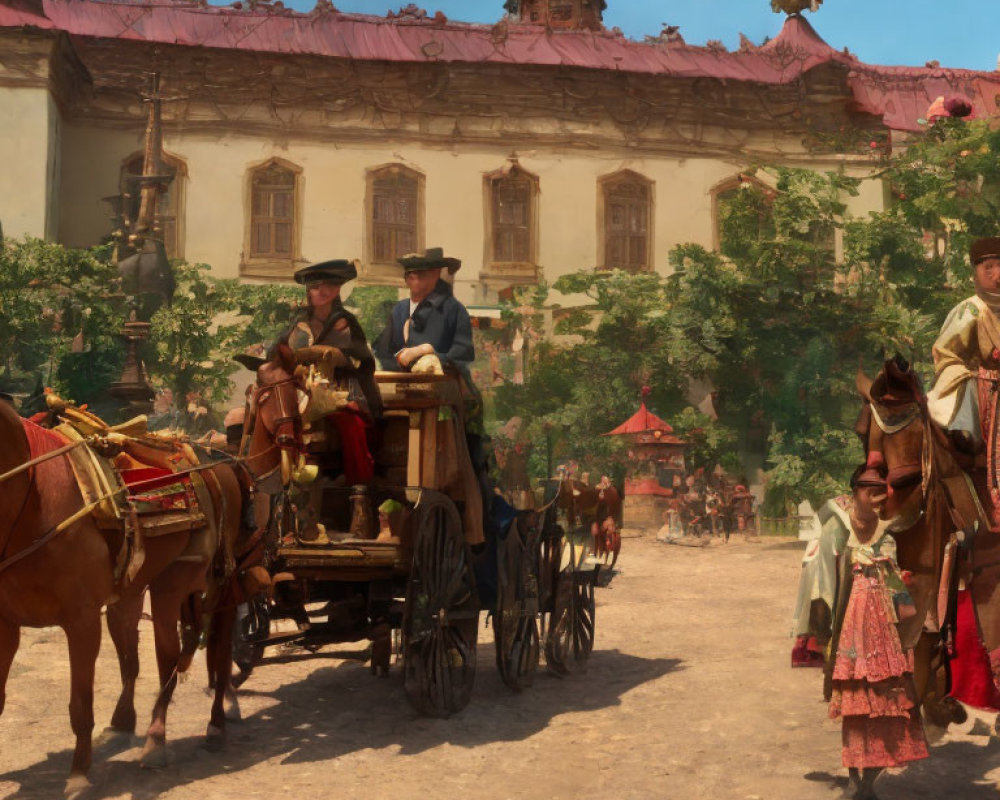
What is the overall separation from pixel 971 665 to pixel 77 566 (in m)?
4.45

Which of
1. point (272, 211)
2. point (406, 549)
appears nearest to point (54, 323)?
point (272, 211)

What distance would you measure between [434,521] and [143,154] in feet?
70.8

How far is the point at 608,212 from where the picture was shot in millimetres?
29625

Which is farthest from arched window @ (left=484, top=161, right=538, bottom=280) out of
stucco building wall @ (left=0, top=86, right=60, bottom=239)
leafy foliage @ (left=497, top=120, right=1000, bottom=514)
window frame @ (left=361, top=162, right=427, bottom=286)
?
stucco building wall @ (left=0, top=86, right=60, bottom=239)

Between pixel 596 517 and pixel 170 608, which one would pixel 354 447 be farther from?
pixel 596 517

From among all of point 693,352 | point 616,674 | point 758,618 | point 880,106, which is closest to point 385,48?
point 693,352

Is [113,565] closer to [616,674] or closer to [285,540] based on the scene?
[285,540]

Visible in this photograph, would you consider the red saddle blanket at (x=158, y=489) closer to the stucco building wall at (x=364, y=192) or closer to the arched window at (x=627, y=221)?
the stucco building wall at (x=364, y=192)

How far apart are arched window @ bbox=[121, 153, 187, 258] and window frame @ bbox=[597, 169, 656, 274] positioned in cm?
950

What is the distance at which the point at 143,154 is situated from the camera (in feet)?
90.6

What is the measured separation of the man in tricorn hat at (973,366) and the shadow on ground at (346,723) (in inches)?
136

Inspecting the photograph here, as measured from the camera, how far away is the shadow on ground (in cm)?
682

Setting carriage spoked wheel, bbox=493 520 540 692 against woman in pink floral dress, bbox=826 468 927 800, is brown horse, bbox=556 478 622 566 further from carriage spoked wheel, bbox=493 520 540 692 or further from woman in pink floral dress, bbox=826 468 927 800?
woman in pink floral dress, bbox=826 468 927 800

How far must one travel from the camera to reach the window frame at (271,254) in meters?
A: 27.8
